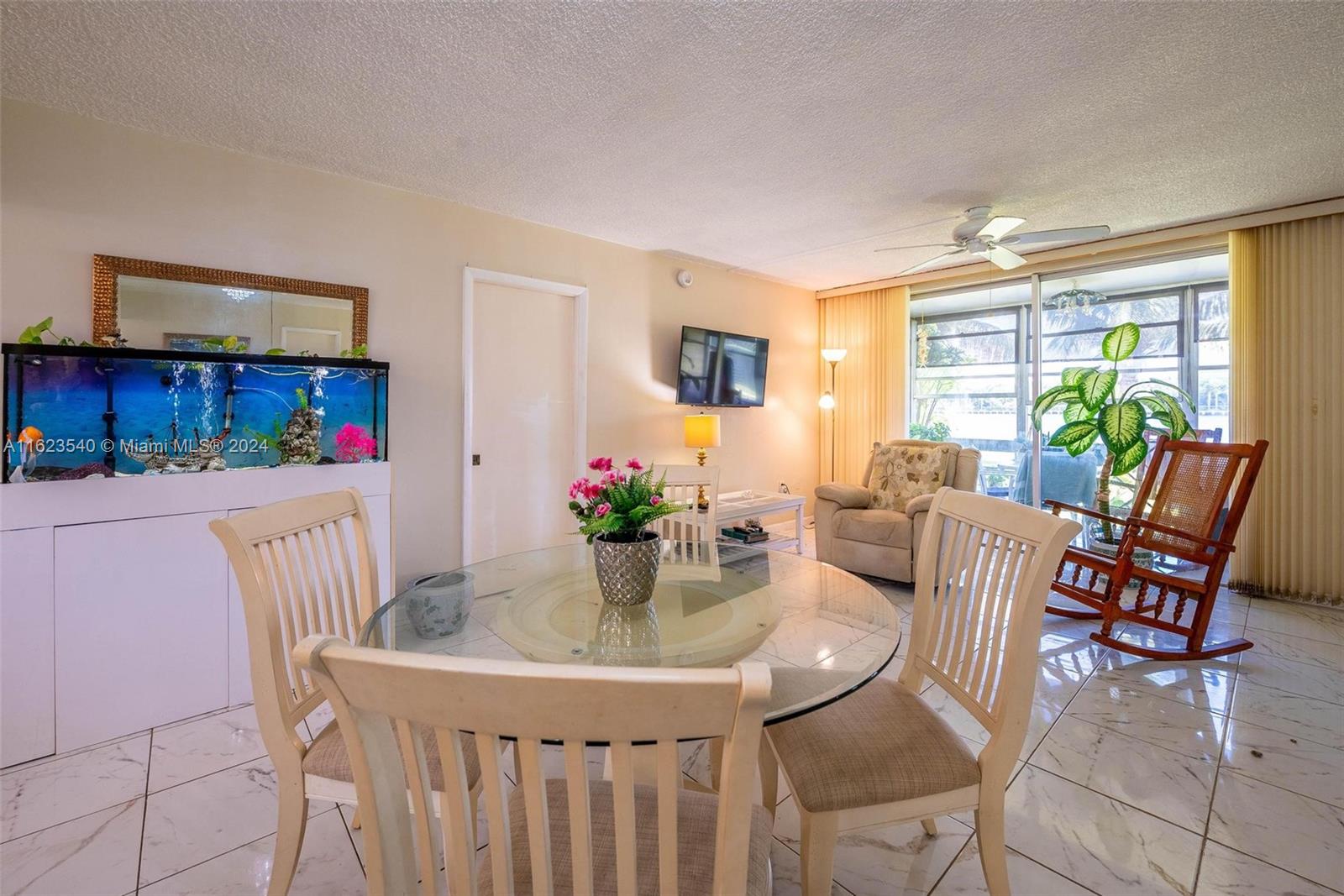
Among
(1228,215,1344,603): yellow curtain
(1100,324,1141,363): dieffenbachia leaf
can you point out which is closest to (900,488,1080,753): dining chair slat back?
(1100,324,1141,363): dieffenbachia leaf

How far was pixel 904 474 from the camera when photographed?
428cm

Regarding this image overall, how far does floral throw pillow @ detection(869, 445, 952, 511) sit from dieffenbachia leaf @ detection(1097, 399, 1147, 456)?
1030mm

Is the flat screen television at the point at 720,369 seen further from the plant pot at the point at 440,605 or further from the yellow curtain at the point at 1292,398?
the yellow curtain at the point at 1292,398

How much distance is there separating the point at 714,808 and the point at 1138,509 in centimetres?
330

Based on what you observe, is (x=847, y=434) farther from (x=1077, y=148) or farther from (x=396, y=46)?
(x=396, y=46)

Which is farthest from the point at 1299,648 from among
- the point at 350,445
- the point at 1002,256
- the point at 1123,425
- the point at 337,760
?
the point at 350,445

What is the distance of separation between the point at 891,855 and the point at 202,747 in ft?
7.58

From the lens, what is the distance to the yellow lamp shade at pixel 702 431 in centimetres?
458

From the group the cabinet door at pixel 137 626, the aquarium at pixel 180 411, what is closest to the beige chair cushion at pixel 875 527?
the aquarium at pixel 180 411

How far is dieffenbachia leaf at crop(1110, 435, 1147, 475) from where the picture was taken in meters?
3.91

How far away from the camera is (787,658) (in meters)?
1.31

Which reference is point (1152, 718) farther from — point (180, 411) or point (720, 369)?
point (180, 411)

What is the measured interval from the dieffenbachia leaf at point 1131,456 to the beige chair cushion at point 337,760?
14.5 ft

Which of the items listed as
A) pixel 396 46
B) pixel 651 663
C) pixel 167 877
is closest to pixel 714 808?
pixel 651 663
